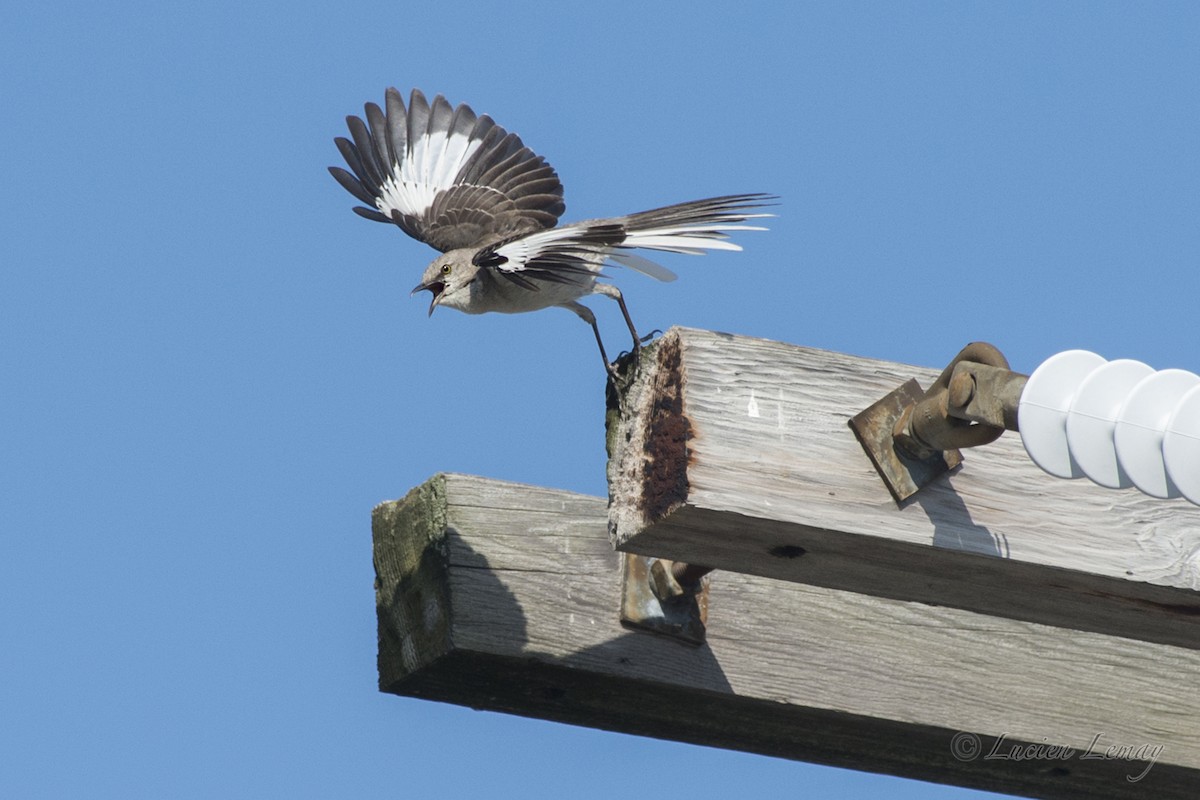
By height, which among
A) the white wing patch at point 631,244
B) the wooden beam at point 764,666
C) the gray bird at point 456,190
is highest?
the gray bird at point 456,190

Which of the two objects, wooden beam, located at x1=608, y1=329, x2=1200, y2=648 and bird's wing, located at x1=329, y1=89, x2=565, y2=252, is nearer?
wooden beam, located at x1=608, y1=329, x2=1200, y2=648

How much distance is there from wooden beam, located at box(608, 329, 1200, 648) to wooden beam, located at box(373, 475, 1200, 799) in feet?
1.76

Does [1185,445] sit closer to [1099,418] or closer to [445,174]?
[1099,418]

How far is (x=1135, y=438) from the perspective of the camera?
185 cm

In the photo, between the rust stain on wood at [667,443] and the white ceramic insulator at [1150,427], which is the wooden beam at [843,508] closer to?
the rust stain on wood at [667,443]

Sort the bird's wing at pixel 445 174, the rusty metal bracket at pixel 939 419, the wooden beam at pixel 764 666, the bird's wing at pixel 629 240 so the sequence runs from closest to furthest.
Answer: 1. the rusty metal bracket at pixel 939 419
2. the wooden beam at pixel 764 666
3. the bird's wing at pixel 629 240
4. the bird's wing at pixel 445 174

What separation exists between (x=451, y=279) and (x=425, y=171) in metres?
0.85

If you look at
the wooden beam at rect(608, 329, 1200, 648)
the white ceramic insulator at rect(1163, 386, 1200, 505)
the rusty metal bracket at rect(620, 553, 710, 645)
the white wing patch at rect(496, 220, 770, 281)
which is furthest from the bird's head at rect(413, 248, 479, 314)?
the white ceramic insulator at rect(1163, 386, 1200, 505)

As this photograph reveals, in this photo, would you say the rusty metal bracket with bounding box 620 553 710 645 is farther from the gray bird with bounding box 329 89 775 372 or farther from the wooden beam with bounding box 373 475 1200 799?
the gray bird with bounding box 329 89 775 372

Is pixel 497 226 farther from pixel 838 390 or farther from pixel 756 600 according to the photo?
pixel 838 390

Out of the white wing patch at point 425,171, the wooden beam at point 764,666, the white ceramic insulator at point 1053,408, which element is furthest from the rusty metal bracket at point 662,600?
the white wing patch at point 425,171

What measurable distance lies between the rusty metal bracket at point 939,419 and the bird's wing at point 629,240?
0.91 metres

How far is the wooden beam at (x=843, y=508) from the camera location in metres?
2.10

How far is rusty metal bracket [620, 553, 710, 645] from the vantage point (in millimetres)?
2783
